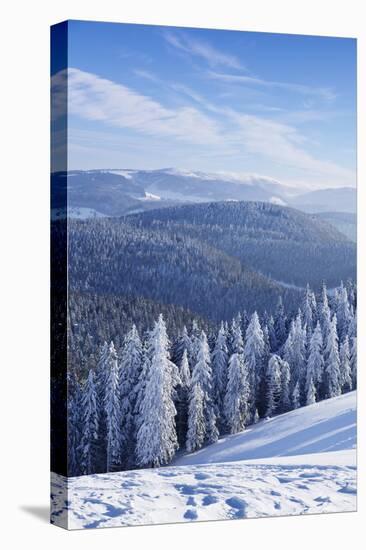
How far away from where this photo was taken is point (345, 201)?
21344 millimetres

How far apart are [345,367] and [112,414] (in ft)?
11.4

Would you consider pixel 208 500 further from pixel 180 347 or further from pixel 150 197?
pixel 150 197

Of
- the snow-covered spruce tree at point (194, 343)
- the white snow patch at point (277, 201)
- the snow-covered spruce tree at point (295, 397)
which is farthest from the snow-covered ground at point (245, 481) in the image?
the white snow patch at point (277, 201)

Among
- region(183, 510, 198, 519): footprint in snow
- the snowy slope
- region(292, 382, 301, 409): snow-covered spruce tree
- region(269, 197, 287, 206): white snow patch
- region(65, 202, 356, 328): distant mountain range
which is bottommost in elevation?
region(183, 510, 198, 519): footprint in snow

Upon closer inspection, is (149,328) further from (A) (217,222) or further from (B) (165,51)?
(B) (165,51)

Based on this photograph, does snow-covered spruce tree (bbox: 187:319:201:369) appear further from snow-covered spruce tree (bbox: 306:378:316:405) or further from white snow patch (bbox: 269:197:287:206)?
white snow patch (bbox: 269:197:287:206)

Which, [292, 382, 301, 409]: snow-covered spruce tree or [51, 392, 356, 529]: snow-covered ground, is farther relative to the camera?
[292, 382, 301, 409]: snow-covered spruce tree

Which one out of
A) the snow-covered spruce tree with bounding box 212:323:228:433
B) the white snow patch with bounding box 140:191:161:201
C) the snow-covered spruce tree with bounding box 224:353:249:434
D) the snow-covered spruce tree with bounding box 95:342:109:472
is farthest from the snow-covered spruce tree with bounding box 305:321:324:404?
the snow-covered spruce tree with bounding box 95:342:109:472

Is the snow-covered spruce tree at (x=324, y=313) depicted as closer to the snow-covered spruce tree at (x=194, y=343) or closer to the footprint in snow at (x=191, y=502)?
the snow-covered spruce tree at (x=194, y=343)

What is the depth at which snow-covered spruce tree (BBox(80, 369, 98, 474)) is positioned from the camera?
62.7 feet

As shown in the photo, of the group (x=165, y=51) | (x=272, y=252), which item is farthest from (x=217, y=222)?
(x=165, y=51)

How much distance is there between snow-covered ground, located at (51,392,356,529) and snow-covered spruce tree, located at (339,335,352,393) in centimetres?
19

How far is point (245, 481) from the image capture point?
19891 millimetres

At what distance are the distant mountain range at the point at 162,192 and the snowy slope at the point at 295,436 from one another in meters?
2.59
